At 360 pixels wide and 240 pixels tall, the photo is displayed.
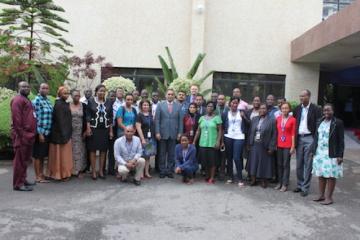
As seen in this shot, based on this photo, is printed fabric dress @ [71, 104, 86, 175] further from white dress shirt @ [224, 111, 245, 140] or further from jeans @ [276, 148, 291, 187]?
jeans @ [276, 148, 291, 187]

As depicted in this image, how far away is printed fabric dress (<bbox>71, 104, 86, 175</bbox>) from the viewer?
27.2 ft

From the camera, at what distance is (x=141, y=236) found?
523 cm

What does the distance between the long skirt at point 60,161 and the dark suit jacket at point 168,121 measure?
1.79m

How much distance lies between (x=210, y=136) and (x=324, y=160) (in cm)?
227

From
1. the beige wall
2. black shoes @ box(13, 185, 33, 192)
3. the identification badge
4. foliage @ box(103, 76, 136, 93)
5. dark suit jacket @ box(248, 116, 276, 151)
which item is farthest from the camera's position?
the beige wall

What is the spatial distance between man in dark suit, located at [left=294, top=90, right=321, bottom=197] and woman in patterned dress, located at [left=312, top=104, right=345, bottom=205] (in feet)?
1.28

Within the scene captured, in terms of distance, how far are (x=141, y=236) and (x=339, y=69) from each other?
56.6 feet

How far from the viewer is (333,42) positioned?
39.3 ft

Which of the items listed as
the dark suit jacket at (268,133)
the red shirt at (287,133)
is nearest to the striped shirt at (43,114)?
the dark suit jacket at (268,133)

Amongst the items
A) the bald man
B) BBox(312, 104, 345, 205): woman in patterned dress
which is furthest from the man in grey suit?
BBox(312, 104, 345, 205): woman in patterned dress

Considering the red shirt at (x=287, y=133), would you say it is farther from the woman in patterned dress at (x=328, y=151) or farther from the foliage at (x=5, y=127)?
the foliage at (x=5, y=127)

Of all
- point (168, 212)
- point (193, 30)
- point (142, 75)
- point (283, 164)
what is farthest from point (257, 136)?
point (142, 75)

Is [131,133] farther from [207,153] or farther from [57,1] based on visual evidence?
[57,1]

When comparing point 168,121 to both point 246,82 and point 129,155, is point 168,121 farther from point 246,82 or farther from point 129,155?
point 246,82
